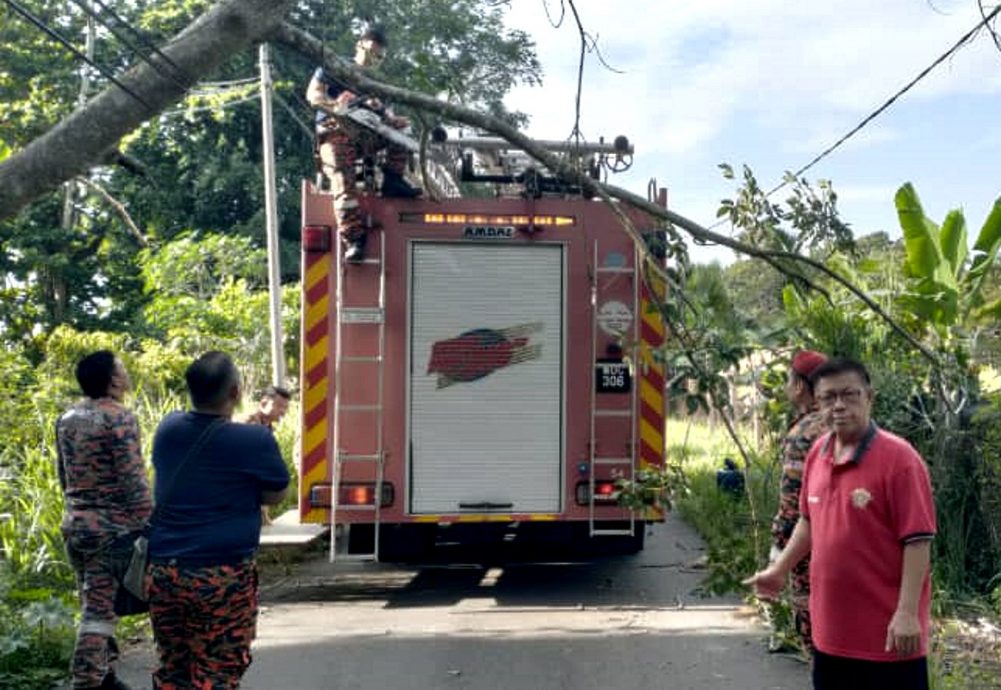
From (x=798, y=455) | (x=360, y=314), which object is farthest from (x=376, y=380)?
(x=798, y=455)

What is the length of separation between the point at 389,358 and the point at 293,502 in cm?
465

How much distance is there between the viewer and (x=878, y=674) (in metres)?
3.88

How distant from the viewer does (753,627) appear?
785 centimetres

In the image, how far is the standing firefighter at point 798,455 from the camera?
5703 mm

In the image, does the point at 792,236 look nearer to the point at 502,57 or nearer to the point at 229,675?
the point at 229,675

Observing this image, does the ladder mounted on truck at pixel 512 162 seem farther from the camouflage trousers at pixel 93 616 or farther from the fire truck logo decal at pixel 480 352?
the camouflage trousers at pixel 93 616

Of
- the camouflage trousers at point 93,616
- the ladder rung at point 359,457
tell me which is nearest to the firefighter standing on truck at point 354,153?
the ladder rung at point 359,457

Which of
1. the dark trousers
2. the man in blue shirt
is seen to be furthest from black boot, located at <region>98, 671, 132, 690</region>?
the dark trousers

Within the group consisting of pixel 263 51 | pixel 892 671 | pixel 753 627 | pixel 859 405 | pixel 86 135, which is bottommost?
pixel 753 627

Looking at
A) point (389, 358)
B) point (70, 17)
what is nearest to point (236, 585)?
point (389, 358)

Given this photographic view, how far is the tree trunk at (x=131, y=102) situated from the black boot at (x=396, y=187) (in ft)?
13.9

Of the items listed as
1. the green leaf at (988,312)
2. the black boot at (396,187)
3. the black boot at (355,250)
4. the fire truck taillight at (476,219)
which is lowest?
the green leaf at (988,312)

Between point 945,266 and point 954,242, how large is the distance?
0.91 ft

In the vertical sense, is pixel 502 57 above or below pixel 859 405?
above
